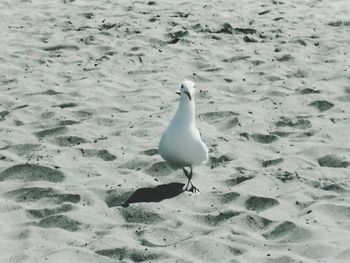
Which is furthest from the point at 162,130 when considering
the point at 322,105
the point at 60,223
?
the point at 60,223

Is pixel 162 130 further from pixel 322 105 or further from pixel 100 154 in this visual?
pixel 322 105

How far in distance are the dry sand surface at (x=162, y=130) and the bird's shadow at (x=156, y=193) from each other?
0.01 m

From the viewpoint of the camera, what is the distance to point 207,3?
10000 mm

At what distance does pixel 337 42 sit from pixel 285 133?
300cm

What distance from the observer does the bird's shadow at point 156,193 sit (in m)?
4.24

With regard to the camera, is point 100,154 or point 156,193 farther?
point 100,154

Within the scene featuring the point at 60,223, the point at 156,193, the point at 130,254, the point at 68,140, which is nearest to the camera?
the point at 130,254

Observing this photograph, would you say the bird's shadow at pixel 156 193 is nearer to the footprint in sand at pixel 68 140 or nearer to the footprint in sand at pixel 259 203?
the footprint in sand at pixel 259 203

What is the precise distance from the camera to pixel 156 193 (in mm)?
4363

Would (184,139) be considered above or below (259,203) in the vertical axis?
above

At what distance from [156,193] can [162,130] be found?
3.90 feet

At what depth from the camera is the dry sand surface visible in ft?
12.4

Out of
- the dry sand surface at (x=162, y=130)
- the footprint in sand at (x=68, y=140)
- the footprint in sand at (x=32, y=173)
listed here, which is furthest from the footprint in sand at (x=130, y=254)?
the footprint in sand at (x=68, y=140)

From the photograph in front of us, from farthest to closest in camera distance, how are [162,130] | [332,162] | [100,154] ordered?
[162,130] < [100,154] < [332,162]
